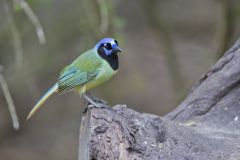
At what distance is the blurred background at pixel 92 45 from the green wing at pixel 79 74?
3.23 ft

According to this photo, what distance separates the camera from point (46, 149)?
440 inches

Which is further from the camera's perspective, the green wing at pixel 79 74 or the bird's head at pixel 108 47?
the bird's head at pixel 108 47

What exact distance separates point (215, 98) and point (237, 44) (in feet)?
1.72

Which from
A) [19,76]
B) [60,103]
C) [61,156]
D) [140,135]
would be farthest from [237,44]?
[60,103]

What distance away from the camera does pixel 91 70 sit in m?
5.61

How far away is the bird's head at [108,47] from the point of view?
5.70 metres

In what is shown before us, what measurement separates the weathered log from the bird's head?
2.49ft

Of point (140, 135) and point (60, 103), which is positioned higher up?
point (60, 103)

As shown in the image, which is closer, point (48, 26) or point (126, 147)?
point (126, 147)

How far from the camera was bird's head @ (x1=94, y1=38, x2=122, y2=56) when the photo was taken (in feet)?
18.7

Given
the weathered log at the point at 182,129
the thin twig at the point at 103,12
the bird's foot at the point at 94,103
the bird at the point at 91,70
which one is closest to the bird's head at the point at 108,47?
the bird at the point at 91,70

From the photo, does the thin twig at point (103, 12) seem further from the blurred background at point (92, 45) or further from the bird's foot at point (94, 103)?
the bird's foot at point (94, 103)

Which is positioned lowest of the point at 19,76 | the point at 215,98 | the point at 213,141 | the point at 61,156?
the point at 213,141

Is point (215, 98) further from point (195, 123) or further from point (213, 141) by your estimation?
point (213, 141)
